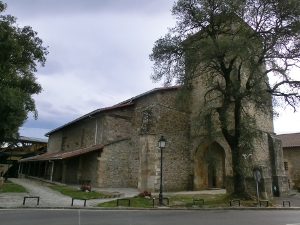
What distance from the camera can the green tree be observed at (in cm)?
1367

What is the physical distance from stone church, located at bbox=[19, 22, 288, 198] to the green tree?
436cm

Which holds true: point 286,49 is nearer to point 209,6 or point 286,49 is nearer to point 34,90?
point 209,6

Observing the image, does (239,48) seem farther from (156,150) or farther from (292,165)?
(292,165)

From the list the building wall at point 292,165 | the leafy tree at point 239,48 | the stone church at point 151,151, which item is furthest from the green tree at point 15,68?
the building wall at point 292,165

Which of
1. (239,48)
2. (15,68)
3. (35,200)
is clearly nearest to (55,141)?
(15,68)

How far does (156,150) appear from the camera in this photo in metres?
16.7

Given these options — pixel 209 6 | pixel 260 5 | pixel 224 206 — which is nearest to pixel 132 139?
pixel 224 206

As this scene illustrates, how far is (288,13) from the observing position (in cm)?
1245

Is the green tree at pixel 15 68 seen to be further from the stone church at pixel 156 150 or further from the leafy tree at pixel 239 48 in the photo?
the leafy tree at pixel 239 48

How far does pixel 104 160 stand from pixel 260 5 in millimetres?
14162

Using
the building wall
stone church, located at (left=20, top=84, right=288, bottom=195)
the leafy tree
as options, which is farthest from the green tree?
the building wall

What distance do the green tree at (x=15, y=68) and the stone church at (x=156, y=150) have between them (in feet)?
14.3

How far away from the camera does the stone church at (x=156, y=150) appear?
1659 centimetres

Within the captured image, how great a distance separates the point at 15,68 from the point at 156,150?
34.1 ft
